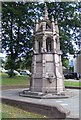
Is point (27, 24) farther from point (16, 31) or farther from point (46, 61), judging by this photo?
point (46, 61)

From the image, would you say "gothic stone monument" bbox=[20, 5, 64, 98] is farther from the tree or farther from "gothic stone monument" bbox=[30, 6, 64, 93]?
the tree

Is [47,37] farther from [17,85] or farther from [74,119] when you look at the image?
[74,119]

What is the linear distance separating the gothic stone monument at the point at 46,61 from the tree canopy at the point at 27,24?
43.9 ft

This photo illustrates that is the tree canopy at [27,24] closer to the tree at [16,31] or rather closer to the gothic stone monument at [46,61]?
the tree at [16,31]

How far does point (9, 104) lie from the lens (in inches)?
488

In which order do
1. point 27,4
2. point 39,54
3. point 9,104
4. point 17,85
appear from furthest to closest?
point 27,4 → point 17,85 → point 39,54 → point 9,104

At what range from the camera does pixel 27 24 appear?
34.5 meters

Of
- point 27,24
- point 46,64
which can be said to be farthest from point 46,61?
point 27,24

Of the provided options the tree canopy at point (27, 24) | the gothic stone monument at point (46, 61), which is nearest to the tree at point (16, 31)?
the tree canopy at point (27, 24)

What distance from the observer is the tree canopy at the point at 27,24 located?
33.8 metres

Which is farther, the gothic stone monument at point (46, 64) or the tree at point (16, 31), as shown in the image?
the tree at point (16, 31)

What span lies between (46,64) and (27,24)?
16.2 m

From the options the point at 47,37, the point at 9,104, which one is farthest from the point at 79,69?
the point at 47,37

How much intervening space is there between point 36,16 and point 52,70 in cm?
1634
